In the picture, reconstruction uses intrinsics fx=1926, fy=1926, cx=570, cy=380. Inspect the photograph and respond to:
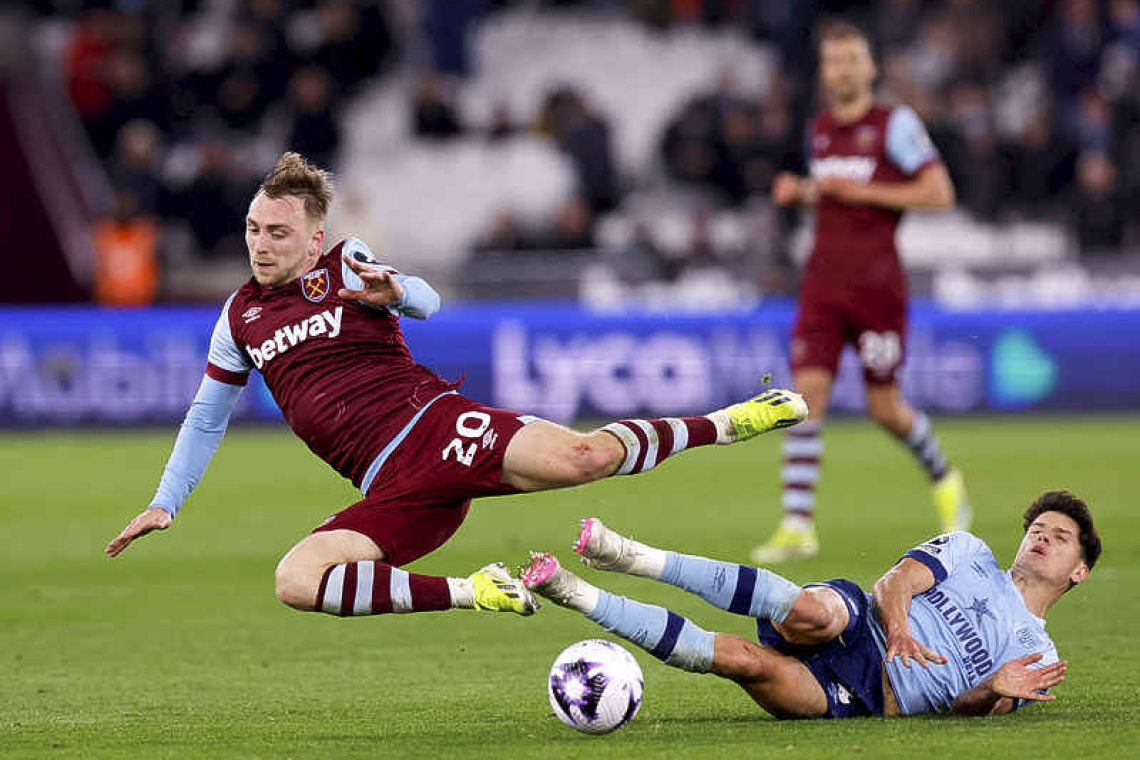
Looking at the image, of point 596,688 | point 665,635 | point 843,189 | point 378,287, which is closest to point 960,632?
point 665,635

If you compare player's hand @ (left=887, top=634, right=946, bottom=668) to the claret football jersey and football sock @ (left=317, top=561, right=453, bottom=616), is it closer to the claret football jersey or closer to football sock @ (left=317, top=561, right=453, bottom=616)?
football sock @ (left=317, top=561, right=453, bottom=616)

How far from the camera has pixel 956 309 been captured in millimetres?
17484

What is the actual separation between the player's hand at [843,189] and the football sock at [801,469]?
1.19m

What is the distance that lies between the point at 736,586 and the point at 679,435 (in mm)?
895

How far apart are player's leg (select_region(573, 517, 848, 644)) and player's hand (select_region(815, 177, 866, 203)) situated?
4.63 m

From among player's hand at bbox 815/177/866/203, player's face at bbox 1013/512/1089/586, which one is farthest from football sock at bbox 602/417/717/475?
player's hand at bbox 815/177/866/203

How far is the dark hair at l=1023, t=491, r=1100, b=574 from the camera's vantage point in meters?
6.13

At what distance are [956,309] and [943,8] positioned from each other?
558cm

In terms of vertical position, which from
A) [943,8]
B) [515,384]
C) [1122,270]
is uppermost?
[943,8]

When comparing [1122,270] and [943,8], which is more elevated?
[943,8]

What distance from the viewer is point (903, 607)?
19.1 ft

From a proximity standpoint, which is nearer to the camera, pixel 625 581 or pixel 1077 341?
pixel 625 581

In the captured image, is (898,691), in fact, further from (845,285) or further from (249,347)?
(845,285)

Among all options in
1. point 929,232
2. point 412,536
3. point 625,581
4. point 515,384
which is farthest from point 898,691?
point 929,232
